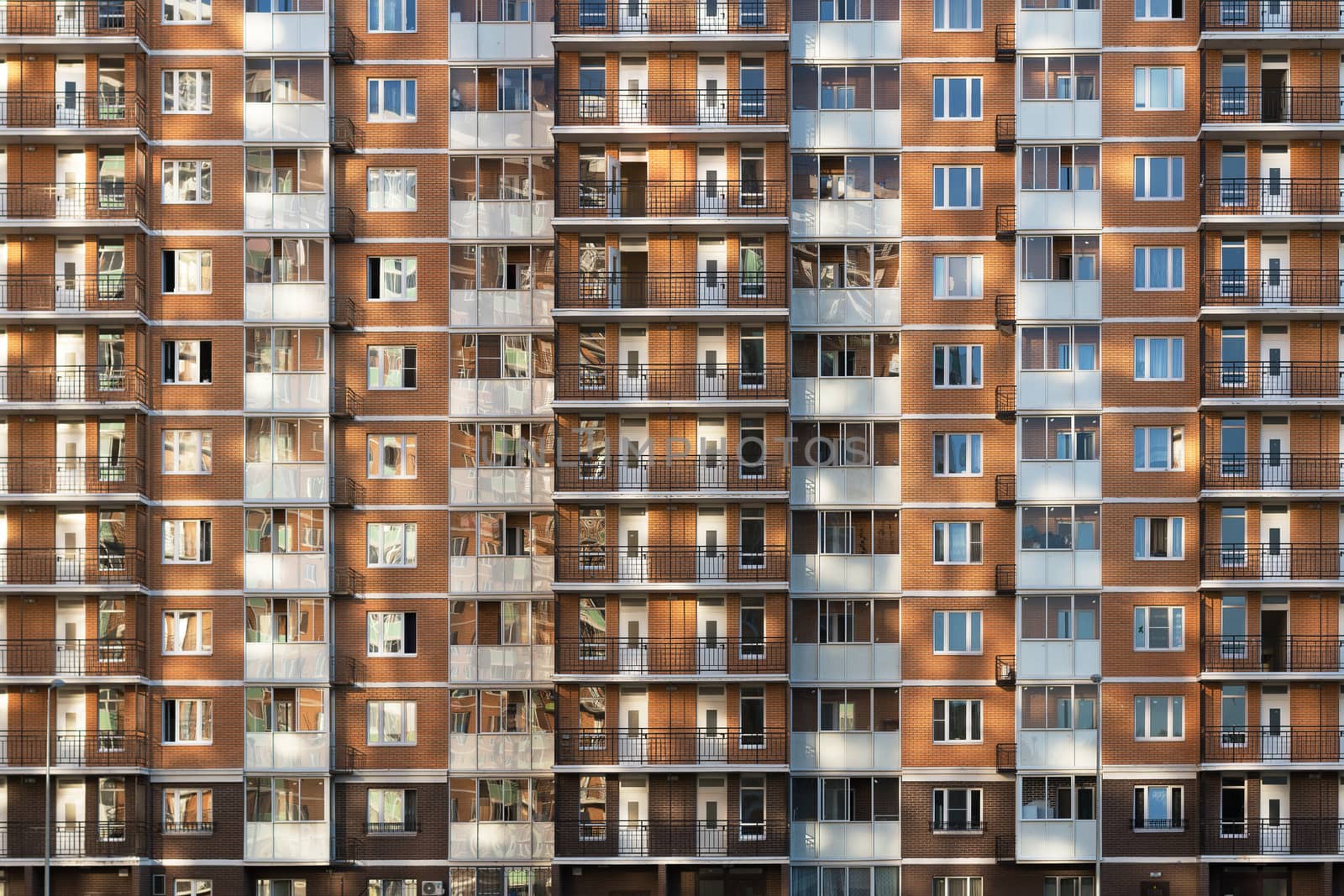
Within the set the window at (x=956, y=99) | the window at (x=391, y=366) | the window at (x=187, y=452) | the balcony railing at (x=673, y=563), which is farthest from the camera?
the window at (x=956, y=99)

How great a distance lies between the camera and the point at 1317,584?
158ft

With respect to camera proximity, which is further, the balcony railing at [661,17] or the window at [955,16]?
the window at [955,16]

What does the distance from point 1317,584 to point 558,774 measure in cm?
2203

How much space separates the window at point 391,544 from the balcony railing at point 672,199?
404 inches

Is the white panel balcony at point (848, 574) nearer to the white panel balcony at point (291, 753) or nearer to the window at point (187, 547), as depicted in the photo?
the white panel balcony at point (291, 753)

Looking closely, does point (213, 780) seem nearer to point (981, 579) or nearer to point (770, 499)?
point (770, 499)

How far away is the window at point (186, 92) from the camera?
164 feet

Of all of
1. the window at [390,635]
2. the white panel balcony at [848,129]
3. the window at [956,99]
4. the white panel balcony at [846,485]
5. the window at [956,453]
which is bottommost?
the window at [390,635]

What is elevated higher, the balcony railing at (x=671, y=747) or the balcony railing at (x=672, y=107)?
the balcony railing at (x=672, y=107)

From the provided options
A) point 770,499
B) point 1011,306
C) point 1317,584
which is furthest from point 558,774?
point 1317,584

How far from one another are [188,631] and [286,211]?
12526 millimetres

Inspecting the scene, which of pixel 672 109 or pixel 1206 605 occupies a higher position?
pixel 672 109

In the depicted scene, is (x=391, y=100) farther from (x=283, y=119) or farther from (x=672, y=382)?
(x=672, y=382)

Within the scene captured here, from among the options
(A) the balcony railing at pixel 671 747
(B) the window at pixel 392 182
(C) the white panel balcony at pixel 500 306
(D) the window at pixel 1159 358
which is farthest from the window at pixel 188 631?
(D) the window at pixel 1159 358
